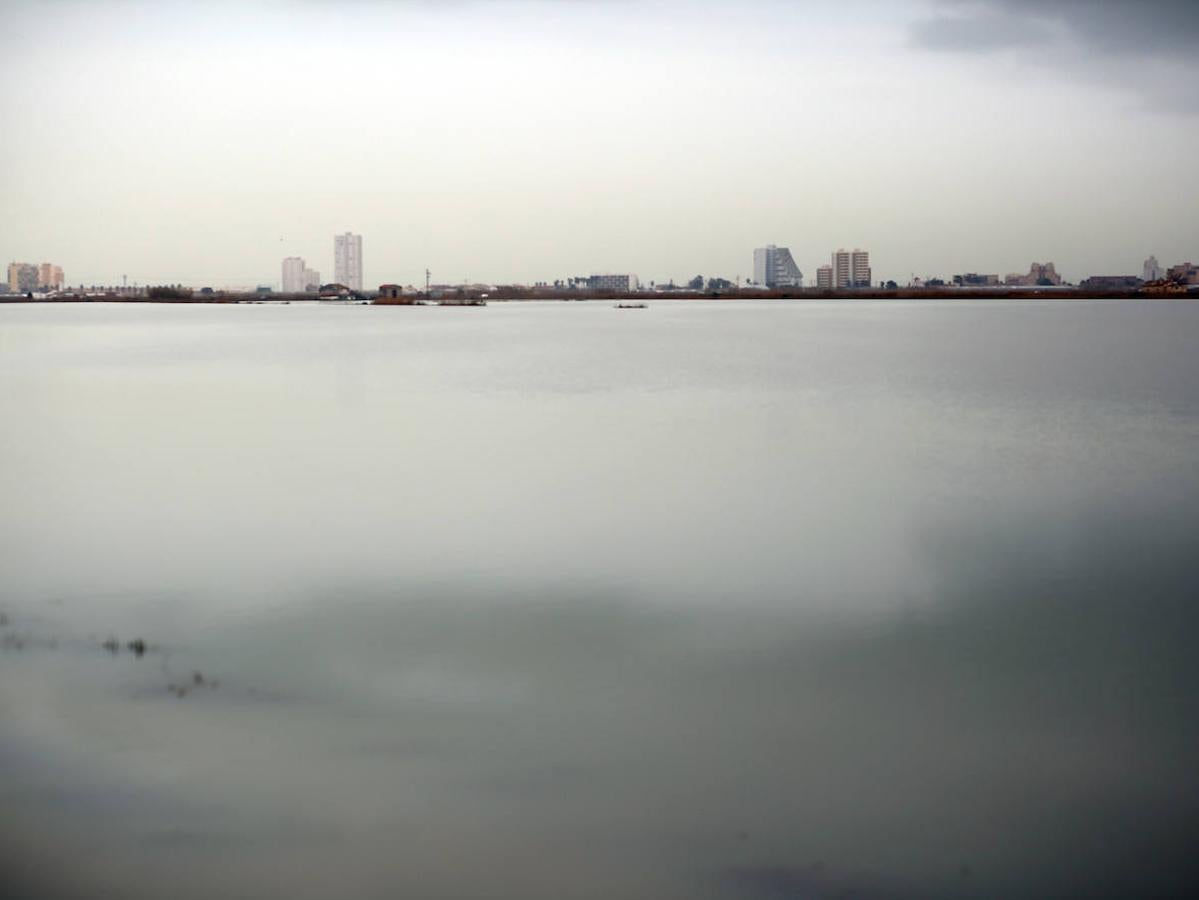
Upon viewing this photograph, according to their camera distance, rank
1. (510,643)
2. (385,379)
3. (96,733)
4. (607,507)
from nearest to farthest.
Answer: (96,733)
(510,643)
(607,507)
(385,379)

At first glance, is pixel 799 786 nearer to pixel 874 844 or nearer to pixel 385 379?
pixel 874 844

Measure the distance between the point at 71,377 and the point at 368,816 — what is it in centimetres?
2912

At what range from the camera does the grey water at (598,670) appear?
15.9 ft

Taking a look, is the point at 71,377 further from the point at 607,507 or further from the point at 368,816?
the point at 368,816

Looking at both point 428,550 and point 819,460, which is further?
point 819,460

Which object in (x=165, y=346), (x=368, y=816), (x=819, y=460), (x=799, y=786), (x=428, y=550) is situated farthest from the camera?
(x=165, y=346)

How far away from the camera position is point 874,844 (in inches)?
194

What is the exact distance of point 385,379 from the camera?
2988 cm

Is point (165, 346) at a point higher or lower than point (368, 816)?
higher

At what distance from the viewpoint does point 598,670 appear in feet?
22.7

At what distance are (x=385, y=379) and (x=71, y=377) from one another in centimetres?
899

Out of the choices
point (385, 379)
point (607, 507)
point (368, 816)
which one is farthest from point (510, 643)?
point (385, 379)

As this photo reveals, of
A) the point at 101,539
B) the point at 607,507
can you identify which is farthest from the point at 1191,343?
the point at 101,539

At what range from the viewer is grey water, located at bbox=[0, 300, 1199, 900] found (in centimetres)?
485
